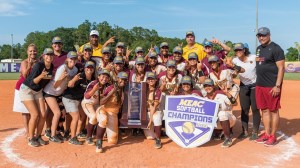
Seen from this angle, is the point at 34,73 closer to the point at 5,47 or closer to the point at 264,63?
the point at 264,63

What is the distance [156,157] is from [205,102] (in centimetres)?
155

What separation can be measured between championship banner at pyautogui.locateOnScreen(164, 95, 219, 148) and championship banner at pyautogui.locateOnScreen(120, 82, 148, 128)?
523 millimetres

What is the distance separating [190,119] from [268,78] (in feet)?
5.88

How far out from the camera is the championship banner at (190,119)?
6.46m

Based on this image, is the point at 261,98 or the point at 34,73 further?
the point at 261,98

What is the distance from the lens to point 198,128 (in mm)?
6539

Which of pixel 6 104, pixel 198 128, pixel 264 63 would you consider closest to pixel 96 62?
pixel 198 128

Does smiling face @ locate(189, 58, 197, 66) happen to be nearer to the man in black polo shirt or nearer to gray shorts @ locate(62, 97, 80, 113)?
the man in black polo shirt

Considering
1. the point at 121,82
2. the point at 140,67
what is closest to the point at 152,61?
the point at 140,67

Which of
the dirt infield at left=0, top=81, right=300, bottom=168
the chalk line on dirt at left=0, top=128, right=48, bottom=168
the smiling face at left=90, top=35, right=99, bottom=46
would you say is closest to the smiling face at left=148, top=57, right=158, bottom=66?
the smiling face at left=90, top=35, right=99, bottom=46

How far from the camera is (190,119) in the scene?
6617 millimetres

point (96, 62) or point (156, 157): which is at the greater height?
point (96, 62)

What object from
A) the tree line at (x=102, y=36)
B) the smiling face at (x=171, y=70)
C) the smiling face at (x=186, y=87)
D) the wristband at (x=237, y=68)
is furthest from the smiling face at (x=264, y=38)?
the tree line at (x=102, y=36)

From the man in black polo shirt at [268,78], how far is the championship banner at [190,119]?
1.09 metres
